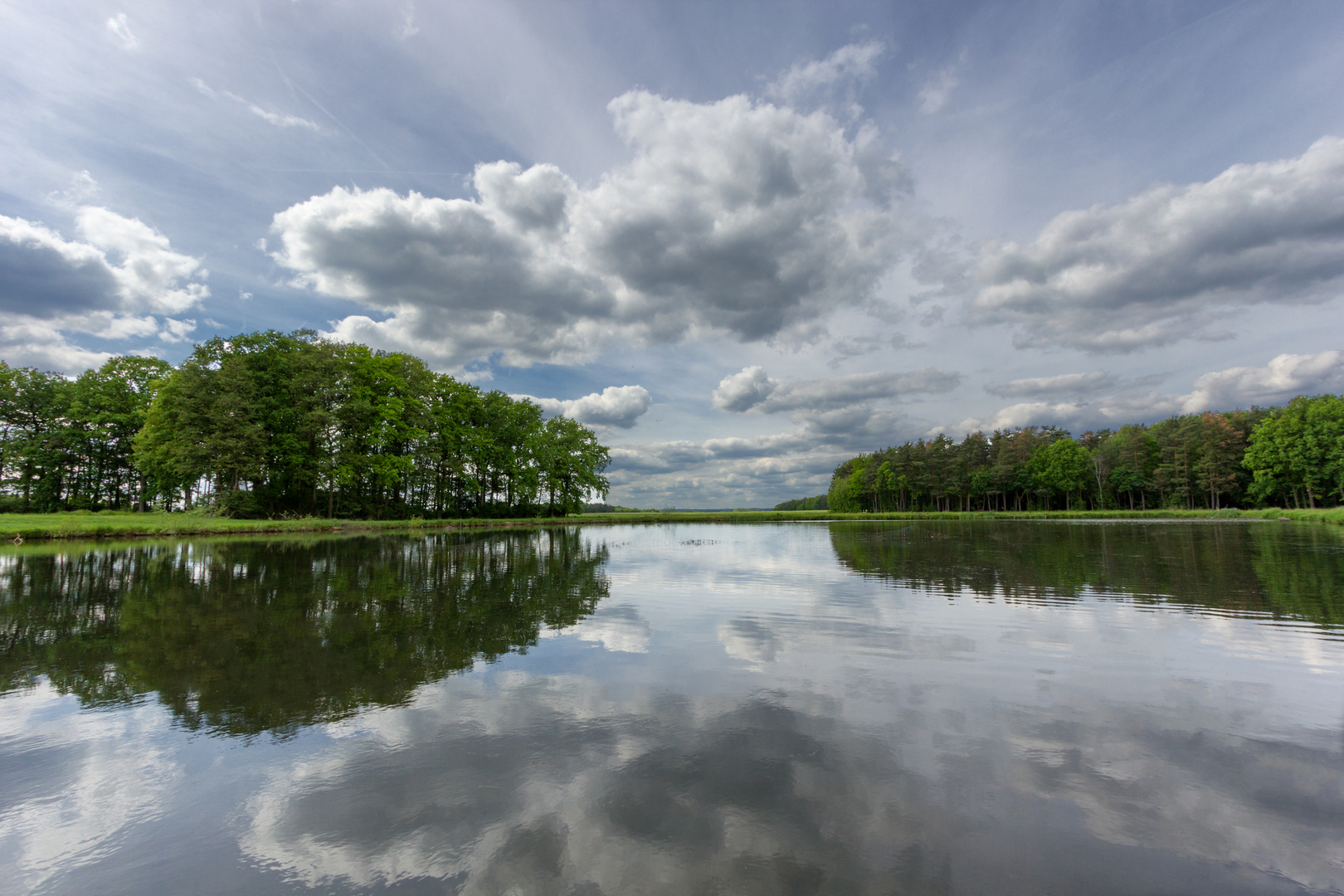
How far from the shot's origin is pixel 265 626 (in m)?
9.34

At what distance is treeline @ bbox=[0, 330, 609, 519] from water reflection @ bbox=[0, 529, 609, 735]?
78.6 ft

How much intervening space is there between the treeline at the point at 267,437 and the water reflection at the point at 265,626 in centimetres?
2395

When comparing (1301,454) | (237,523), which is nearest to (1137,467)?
(1301,454)

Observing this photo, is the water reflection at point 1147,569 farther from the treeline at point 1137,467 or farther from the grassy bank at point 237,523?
the treeline at point 1137,467

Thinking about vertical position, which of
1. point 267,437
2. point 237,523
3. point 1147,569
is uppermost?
point 267,437

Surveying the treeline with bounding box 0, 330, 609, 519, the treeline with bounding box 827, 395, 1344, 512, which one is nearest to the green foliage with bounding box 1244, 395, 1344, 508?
the treeline with bounding box 827, 395, 1344, 512

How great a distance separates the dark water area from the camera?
3.21m

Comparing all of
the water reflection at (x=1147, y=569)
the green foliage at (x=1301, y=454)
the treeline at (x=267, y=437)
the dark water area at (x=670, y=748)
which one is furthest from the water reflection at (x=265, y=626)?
the green foliage at (x=1301, y=454)

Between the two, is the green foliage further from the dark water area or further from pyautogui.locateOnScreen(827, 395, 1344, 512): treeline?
the dark water area

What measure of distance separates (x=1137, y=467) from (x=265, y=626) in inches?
4389

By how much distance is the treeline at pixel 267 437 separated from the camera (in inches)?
1578

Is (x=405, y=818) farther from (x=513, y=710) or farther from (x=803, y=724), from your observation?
(x=803, y=724)

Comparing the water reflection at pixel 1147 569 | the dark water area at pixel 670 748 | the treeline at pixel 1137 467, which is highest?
the treeline at pixel 1137 467

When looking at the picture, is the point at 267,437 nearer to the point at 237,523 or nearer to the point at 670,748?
the point at 237,523
